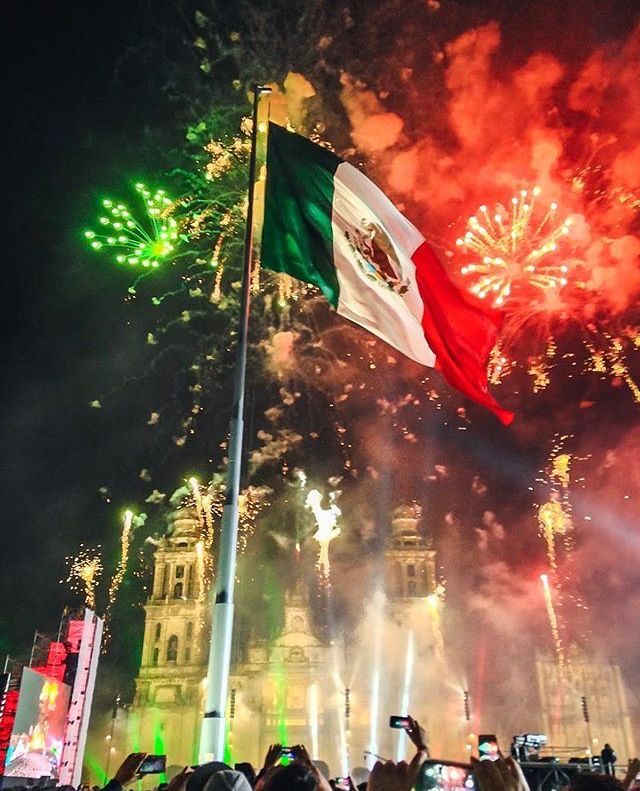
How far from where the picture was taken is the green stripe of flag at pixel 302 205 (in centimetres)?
1118

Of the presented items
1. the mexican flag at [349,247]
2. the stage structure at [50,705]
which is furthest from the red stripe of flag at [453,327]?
the stage structure at [50,705]

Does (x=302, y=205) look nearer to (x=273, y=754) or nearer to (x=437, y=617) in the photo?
(x=273, y=754)

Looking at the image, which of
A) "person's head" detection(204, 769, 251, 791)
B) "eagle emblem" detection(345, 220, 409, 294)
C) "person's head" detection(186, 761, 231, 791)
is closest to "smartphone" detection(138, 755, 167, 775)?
"person's head" detection(186, 761, 231, 791)

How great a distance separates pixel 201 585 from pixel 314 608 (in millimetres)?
10882

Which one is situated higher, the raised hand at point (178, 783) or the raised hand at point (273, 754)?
the raised hand at point (273, 754)

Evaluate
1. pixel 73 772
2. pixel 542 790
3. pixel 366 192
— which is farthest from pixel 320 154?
pixel 73 772

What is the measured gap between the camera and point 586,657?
207 ft

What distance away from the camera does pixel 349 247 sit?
11.4 m

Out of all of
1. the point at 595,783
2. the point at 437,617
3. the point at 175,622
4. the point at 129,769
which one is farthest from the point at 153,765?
the point at 175,622

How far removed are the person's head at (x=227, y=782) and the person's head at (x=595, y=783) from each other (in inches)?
61.3

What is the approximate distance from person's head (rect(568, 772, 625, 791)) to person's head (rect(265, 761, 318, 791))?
1.22 metres

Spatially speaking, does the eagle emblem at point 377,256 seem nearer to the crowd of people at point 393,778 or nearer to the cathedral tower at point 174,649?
the crowd of people at point 393,778

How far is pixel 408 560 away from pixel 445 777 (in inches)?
2664

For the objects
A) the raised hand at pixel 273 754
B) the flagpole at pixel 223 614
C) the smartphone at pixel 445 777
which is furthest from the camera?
the flagpole at pixel 223 614
